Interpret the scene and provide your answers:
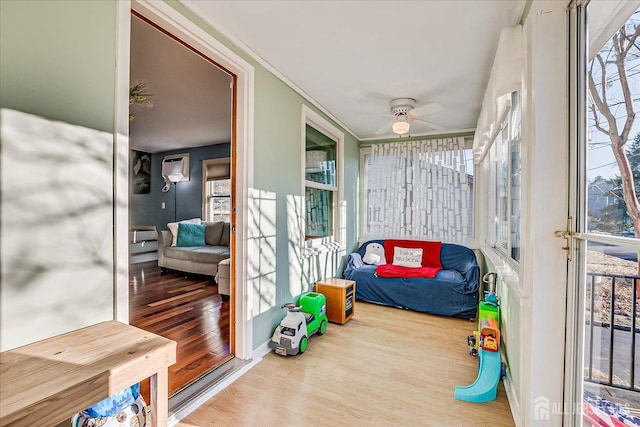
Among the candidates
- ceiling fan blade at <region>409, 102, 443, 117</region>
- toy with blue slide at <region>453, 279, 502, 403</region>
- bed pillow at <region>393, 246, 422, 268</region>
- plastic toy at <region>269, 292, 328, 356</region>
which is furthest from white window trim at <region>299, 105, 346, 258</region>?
toy with blue slide at <region>453, 279, 502, 403</region>

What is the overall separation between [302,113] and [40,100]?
2.22 m

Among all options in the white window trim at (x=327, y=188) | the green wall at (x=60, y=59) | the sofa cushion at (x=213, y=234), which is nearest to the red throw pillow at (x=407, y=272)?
the white window trim at (x=327, y=188)

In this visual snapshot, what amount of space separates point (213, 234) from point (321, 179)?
98.8 inches

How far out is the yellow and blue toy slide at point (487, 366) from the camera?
1.87 metres

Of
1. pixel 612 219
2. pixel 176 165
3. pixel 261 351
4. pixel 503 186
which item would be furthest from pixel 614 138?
pixel 176 165

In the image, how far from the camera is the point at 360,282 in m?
3.88

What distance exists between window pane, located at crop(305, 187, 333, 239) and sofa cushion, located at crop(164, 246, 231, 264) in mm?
1542

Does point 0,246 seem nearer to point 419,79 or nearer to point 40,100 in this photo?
point 40,100

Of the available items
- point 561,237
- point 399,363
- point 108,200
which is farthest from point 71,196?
point 399,363

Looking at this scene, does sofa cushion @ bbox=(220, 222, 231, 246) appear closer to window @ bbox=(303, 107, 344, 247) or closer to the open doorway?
the open doorway

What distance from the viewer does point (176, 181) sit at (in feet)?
20.8

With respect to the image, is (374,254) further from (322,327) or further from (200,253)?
(200,253)

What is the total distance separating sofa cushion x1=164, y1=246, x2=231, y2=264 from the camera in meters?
4.45

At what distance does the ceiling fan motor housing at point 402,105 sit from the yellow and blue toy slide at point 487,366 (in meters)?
2.14
